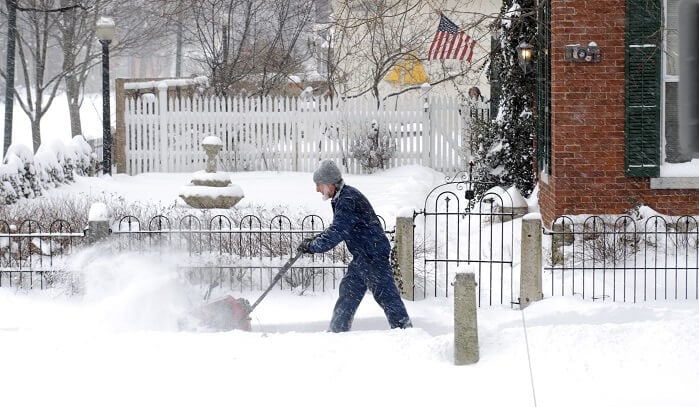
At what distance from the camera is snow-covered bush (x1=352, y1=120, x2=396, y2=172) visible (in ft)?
75.4

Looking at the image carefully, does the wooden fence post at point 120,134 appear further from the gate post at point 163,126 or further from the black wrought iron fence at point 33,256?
the black wrought iron fence at point 33,256

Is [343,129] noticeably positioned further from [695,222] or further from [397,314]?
[397,314]

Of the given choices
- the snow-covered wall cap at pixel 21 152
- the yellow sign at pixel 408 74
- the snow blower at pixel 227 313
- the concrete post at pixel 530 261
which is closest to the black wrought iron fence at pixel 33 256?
the snow blower at pixel 227 313

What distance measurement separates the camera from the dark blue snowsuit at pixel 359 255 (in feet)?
28.6

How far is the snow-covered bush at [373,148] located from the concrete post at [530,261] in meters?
12.9

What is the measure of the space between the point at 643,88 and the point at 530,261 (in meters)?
3.19

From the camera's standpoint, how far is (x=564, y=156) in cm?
1241

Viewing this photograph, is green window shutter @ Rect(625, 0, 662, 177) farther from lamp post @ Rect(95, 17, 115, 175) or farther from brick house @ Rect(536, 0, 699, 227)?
lamp post @ Rect(95, 17, 115, 175)

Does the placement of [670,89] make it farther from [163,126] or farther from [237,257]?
[163,126]

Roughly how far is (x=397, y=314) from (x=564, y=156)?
4.41m

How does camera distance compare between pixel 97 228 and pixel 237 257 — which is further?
pixel 237 257

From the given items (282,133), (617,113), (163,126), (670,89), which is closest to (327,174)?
(617,113)

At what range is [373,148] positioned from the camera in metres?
23.0

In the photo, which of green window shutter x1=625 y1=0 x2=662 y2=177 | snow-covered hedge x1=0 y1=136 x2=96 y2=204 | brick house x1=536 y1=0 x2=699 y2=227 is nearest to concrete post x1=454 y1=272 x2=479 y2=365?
brick house x1=536 y1=0 x2=699 y2=227
